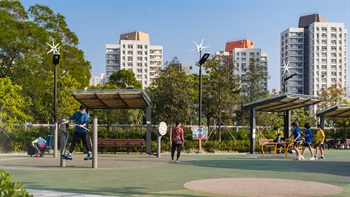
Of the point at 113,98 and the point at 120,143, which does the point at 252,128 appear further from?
the point at 113,98

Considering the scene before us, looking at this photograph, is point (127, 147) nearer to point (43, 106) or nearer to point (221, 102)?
point (221, 102)

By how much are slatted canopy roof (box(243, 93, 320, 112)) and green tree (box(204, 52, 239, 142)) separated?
7.94m

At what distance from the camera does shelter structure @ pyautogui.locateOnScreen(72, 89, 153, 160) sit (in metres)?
22.3

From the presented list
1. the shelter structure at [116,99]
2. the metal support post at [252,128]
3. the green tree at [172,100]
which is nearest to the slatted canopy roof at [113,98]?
the shelter structure at [116,99]

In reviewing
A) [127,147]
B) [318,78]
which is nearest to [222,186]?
[127,147]

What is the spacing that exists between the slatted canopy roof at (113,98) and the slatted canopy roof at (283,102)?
20.9 ft

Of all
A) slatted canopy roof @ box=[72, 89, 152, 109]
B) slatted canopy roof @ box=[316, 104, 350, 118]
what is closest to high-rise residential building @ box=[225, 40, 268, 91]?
slatted canopy roof @ box=[316, 104, 350, 118]

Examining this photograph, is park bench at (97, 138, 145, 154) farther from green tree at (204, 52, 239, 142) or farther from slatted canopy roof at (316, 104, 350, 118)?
slatted canopy roof at (316, 104, 350, 118)

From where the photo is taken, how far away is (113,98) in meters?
23.1

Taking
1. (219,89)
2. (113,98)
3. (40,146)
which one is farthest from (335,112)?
(40,146)

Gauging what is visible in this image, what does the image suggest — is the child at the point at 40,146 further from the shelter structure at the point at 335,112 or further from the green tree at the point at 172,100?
the shelter structure at the point at 335,112

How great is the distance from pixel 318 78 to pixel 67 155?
14249 centimetres

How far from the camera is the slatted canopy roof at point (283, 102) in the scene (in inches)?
945

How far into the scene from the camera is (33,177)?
11.7m
